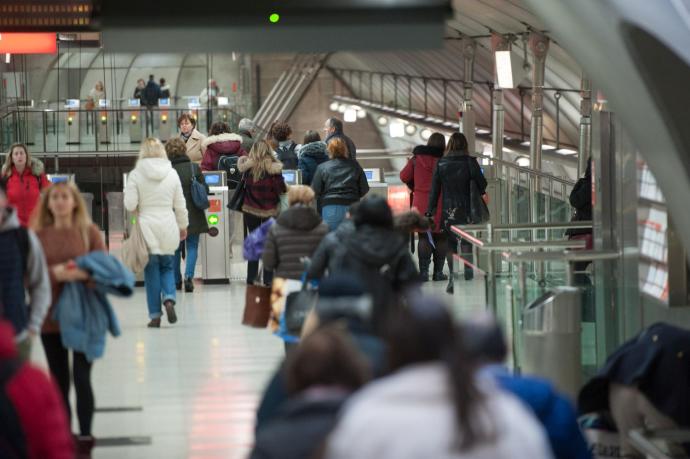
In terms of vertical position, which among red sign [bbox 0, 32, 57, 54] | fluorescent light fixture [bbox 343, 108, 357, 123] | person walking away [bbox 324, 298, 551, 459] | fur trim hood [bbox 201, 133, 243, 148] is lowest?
person walking away [bbox 324, 298, 551, 459]

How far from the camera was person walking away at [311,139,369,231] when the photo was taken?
15.2 metres

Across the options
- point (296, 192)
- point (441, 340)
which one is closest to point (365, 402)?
point (441, 340)

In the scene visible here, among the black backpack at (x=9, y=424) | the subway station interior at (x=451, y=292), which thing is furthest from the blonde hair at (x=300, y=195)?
the black backpack at (x=9, y=424)

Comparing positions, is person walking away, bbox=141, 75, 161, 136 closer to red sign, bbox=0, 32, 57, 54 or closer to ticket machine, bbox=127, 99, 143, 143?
ticket machine, bbox=127, 99, 143, 143

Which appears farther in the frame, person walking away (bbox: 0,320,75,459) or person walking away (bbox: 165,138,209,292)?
person walking away (bbox: 165,138,209,292)

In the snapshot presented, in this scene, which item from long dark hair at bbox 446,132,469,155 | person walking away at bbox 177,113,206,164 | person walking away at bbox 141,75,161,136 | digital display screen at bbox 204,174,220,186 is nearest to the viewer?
long dark hair at bbox 446,132,469,155

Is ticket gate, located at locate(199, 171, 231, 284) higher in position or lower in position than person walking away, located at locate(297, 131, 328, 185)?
lower

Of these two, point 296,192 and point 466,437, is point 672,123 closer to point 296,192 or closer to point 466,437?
point 296,192

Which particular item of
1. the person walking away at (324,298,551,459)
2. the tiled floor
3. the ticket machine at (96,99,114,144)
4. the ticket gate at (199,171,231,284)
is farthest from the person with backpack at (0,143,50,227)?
the ticket machine at (96,99,114,144)

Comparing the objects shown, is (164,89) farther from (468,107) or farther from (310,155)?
(310,155)

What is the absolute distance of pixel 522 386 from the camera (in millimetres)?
5652

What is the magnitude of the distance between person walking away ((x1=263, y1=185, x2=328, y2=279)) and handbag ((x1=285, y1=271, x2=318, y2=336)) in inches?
29.8

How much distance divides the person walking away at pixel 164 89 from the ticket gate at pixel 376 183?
1804 cm

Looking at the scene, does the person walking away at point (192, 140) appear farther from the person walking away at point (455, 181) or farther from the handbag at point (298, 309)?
the handbag at point (298, 309)
